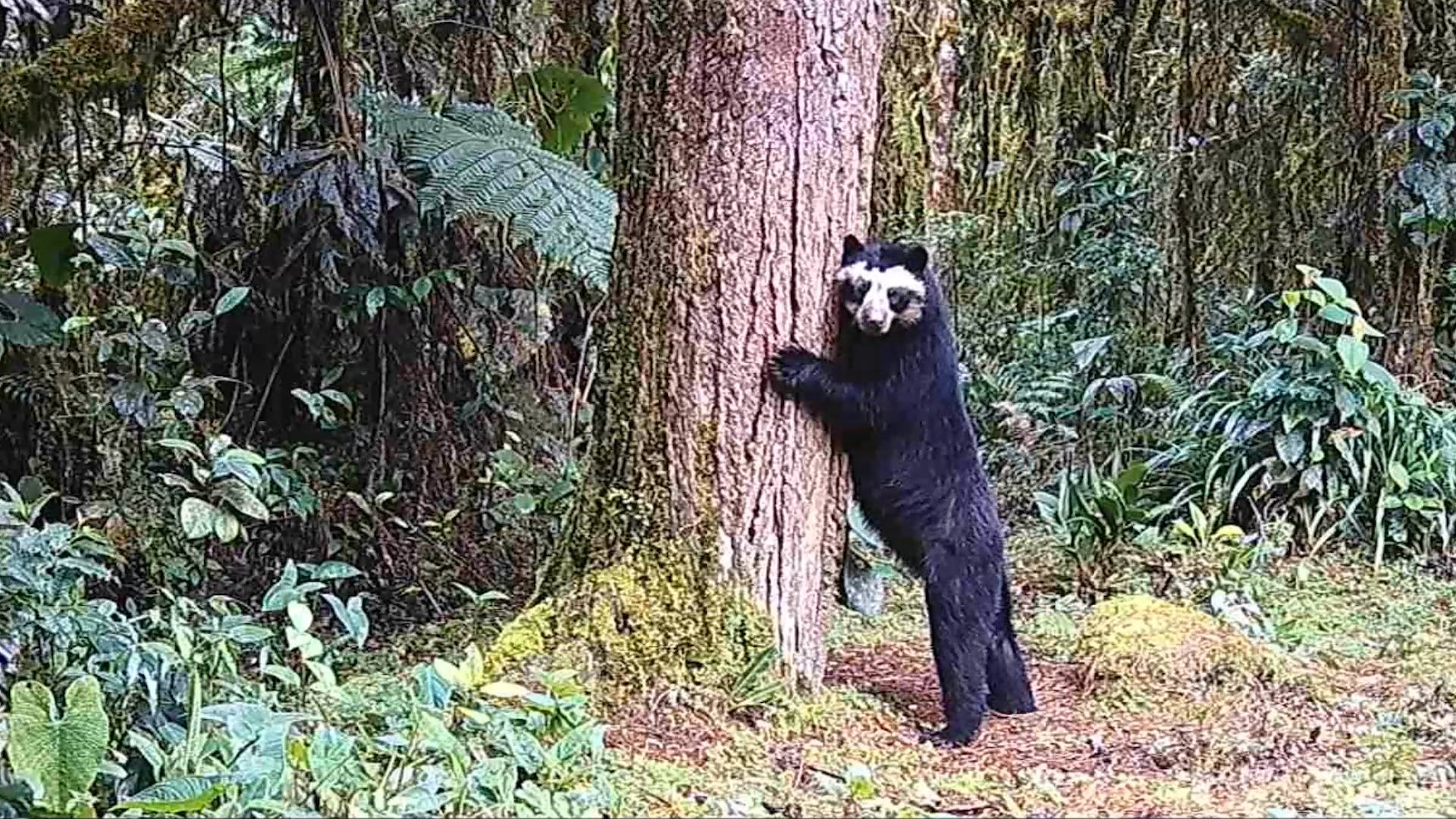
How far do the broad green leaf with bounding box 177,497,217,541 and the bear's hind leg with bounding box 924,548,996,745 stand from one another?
7.34 feet

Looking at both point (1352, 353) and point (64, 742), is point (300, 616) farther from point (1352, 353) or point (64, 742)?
point (1352, 353)

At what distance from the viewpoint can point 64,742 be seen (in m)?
3.35

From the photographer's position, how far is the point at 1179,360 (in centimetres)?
795

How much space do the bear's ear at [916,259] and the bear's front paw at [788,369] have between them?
0.46 m

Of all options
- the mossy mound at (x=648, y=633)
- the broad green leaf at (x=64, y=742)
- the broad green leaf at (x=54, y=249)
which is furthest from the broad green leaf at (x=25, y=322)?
the mossy mound at (x=648, y=633)

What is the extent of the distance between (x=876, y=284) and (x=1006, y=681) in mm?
1215

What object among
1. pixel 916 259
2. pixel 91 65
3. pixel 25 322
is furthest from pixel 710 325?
pixel 91 65

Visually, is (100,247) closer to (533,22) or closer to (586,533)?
(533,22)

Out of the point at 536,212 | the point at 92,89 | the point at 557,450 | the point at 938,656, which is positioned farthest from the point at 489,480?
the point at 938,656

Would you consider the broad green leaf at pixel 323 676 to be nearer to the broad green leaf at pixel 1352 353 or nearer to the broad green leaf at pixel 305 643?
the broad green leaf at pixel 305 643

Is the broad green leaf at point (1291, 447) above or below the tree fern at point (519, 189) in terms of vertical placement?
below

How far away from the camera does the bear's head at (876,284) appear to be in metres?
4.09

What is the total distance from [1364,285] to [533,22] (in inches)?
159

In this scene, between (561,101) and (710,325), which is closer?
(710,325)
